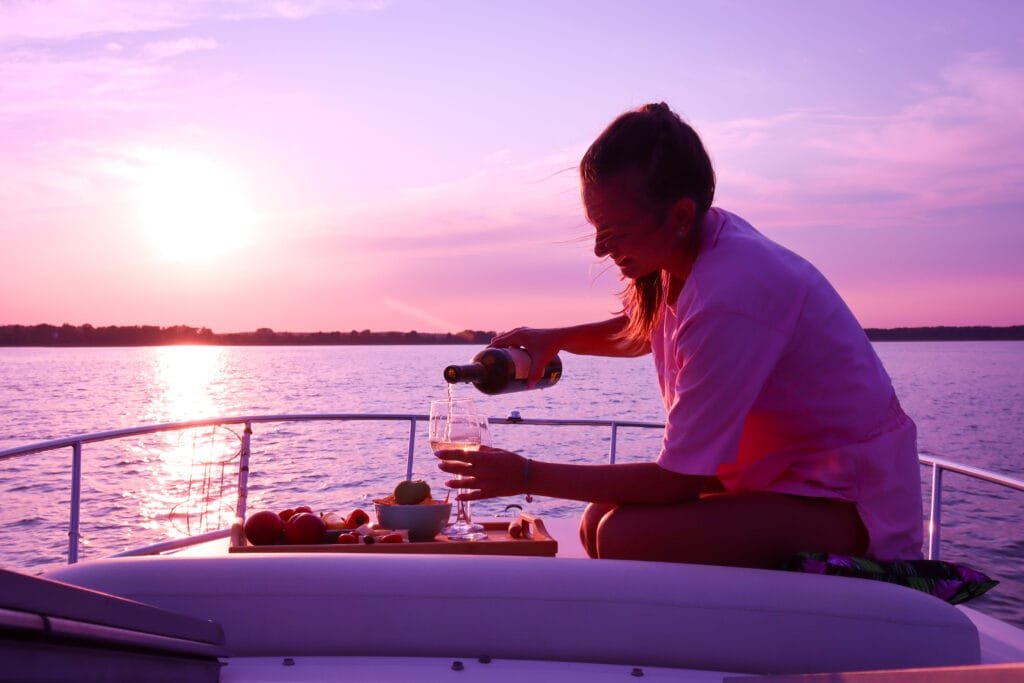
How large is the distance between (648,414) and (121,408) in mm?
22347

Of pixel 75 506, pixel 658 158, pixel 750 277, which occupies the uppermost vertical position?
pixel 658 158

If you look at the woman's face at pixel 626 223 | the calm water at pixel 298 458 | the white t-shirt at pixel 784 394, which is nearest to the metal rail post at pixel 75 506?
the calm water at pixel 298 458

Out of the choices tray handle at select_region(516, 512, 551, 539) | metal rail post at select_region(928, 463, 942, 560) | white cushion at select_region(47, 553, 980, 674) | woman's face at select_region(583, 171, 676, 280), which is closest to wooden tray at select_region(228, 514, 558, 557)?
tray handle at select_region(516, 512, 551, 539)

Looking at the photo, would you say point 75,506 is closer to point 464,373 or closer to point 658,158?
point 464,373

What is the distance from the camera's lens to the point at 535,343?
2.47 metres

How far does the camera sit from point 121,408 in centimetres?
3731

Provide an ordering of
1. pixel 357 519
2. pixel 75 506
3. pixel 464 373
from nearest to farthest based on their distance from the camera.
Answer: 1. pixel 464 373
2. pixel 357 519
3. pixel 75 506

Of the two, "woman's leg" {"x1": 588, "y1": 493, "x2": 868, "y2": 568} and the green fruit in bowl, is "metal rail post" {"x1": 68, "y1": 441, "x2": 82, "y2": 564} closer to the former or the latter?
the green fruit in bowl

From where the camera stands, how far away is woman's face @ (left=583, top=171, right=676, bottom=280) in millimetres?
1769

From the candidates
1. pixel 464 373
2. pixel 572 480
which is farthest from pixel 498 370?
pixel 572 480

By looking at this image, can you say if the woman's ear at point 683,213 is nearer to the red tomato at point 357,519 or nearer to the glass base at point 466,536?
the glass base at point 466,536

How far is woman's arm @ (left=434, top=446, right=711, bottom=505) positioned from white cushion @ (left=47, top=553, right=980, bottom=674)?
244 mm

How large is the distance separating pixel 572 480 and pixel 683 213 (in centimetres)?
59

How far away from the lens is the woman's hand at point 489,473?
1.74 metres
